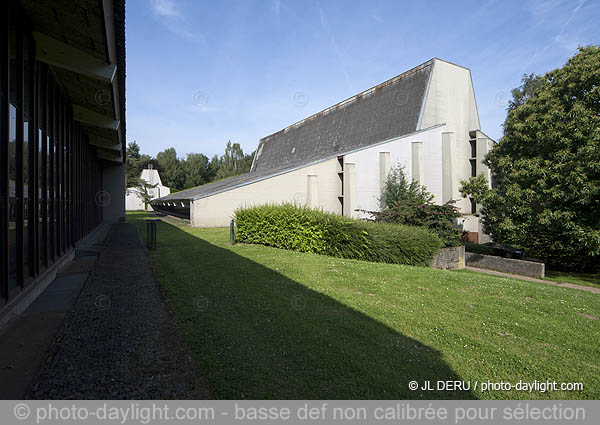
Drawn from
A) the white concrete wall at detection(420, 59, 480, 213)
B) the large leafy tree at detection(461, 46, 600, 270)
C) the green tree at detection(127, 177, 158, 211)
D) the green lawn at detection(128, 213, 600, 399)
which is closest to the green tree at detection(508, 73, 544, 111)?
the white concrete wall at detection(420, 59, 480, 213)

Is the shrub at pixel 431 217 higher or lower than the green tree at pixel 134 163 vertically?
lower

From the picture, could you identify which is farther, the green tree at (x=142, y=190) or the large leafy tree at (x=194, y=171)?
the large leafy tree at (x=194, y=171)

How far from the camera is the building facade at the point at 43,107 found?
→ 4.77 metres

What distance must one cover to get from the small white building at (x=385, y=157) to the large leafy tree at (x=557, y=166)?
153 inches

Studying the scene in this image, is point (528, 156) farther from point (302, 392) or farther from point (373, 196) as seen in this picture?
point (302, 392)

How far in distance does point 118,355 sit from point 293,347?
1.98 meters

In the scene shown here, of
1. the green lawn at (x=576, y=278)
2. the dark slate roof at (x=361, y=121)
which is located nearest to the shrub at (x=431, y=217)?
the green lawn at (x=576, y=278)

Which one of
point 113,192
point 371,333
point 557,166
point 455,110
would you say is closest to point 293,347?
point 371,333

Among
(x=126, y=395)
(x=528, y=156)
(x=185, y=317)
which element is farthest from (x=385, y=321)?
(x=528, y=156)

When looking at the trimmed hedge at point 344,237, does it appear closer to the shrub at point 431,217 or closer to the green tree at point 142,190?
the shrub at point 431,217

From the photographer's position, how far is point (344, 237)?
38.8 feet

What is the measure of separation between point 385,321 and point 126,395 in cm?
356

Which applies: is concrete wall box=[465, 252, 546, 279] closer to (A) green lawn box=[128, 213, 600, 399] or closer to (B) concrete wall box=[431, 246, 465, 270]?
(B) concrete wall box=[431, 246, 465, 270]

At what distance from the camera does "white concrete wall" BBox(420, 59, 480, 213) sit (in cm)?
2600
